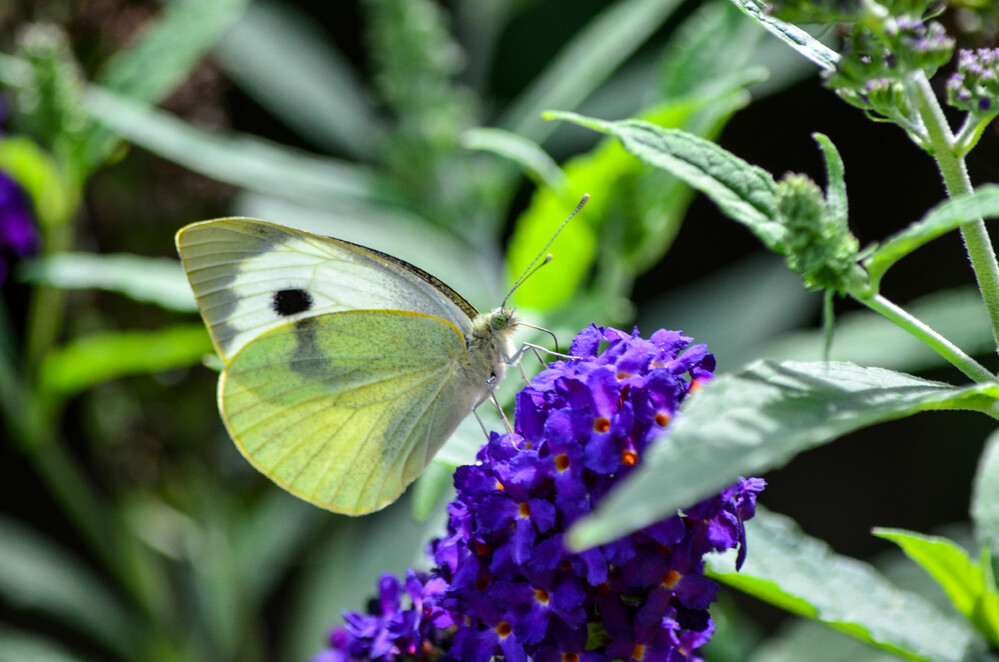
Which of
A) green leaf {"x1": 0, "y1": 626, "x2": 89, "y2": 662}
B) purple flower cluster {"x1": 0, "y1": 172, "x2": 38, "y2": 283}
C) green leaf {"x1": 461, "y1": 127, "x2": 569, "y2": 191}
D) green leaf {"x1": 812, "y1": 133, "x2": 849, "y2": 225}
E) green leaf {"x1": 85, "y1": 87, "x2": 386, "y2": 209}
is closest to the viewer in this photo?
green leaf {"x1": 812, "y1": 133, "x2": 849, "y2": 225}

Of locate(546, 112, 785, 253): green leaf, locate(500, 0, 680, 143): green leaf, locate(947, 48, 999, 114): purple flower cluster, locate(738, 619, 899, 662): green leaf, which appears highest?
locate(500, 0, 680, 143): green leaf

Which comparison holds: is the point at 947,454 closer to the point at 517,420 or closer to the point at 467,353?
the point at 467,353

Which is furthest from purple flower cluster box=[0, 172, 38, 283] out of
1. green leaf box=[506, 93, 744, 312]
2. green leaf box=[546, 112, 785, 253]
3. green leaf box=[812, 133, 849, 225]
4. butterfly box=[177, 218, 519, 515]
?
green leaf box=[812, 133, 849, 225]

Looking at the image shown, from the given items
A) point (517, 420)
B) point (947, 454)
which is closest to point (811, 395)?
point (517, 420)

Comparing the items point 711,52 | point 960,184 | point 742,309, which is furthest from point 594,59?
point 960,184

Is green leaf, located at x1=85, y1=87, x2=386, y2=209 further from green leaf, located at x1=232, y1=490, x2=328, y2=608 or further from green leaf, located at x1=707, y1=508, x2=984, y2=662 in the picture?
green leaf, located at x1=707, y1=508, x2=984, y2=662

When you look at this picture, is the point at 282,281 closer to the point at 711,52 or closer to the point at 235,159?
the point at 235,159
